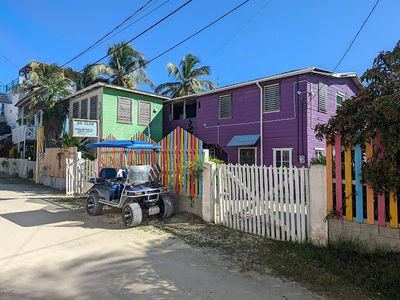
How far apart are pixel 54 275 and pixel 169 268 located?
5.41ft

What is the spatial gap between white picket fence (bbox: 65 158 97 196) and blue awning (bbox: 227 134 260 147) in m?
7.22

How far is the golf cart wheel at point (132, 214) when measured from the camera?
7.63 m

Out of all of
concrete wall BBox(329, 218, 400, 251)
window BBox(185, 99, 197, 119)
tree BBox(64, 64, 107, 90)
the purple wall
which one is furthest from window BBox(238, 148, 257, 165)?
tree BBox(64, 64, 107, 90)

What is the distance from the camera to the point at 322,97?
15.8 m

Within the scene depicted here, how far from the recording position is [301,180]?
241 inches

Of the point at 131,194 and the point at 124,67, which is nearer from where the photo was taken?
the point at 131,194

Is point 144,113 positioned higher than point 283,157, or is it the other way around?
point 144,113

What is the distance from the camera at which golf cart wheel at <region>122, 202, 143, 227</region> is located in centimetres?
763

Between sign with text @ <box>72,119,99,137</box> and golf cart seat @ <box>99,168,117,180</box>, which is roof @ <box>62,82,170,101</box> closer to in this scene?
sign with text @ <box>72,119,99,137</box>

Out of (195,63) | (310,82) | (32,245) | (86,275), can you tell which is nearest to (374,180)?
(86,275)

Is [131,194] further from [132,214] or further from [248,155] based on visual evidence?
[248,155]

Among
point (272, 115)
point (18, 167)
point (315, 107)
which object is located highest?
point (315, 107)

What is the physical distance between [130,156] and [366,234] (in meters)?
7.57

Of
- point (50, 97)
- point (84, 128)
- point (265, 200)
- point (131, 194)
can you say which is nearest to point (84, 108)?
point (50, 97)
